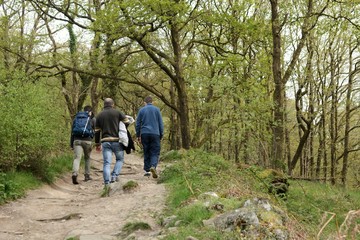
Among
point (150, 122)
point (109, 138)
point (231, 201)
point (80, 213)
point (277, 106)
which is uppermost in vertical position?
point (277, 106)

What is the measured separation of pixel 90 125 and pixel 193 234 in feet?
24.3

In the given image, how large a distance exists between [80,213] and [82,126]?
14.8ft

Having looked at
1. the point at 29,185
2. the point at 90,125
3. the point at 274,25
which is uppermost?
the point at 274,25

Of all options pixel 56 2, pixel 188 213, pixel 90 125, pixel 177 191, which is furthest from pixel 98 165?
pixel 188 213

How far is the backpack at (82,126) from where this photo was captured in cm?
1114

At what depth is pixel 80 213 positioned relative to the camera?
23.1 ft

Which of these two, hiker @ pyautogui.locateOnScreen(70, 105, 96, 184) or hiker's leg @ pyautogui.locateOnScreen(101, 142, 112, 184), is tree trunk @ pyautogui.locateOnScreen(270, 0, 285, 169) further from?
hiker's leg @ pyautogui.locateOnScreen(101, 142, 112, 184)

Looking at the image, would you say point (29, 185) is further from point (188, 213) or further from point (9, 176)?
point (188, 213)

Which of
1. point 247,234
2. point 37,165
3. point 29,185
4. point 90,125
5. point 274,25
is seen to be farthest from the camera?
point 274,25

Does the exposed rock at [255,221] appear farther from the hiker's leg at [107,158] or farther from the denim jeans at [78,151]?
the denim jeans at [78,151]

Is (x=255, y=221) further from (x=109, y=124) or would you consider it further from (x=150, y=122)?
(x=150, y=122)

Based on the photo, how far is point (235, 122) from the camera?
16031 millimetres

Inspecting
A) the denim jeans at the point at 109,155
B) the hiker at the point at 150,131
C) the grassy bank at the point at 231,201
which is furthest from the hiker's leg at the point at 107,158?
the grassy bank at the point at 231,201

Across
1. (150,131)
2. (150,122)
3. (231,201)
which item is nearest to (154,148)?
(150,131)
